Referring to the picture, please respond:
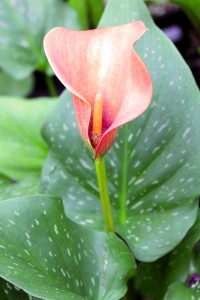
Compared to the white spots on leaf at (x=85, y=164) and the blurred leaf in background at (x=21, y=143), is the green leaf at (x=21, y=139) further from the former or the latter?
the white spots on leaf at (x=85, y=164)

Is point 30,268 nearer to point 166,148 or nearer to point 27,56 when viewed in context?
point 166,148

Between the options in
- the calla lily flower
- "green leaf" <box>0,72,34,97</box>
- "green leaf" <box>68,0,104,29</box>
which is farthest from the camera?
"green leaf" <box>0,72,34,97</box>

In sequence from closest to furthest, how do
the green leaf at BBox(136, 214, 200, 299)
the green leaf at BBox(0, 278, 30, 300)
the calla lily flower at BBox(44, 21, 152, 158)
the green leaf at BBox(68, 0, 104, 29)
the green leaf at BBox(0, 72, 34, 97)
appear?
1. the calla lily flower at BBox(44, 21, 152, 158)
2. the green leaf at BBox(0, 278, 30, 300)
3. the green leaf at BBox(136, 214, 200, 299)
4. the green leaf at BBox(68, 0, 104, 29)
5. the green leaf at BBox(0, 72, 34, 97)

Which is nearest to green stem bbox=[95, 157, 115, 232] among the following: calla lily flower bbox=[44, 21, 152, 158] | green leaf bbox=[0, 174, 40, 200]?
calla lily flower bbox=[44, 21, 152, 158]

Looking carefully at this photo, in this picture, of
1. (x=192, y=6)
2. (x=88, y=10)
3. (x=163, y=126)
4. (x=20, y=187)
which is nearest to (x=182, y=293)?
(x=163, y=126)

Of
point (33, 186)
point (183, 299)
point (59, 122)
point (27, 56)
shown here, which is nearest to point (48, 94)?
point (27, 56)

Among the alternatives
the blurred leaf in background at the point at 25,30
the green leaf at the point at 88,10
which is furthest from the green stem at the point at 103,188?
the green leaf at the point at 88,10

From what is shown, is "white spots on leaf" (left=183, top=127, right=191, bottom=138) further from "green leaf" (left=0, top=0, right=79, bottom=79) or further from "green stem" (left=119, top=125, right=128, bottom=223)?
"green leaf" (left=0, top=0, right=79, bottom=79)
